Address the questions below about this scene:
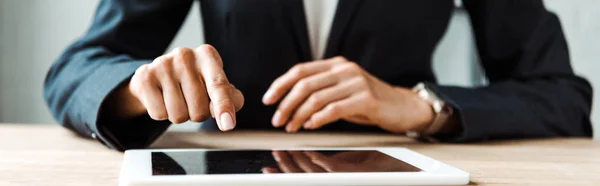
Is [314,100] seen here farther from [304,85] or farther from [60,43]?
[60,43]

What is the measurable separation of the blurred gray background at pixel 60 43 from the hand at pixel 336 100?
3.02 feet

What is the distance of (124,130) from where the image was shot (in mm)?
558

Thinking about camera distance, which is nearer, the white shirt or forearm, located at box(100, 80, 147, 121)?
forearm, located at box(100, 80, 147, 121)

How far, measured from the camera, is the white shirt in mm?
856

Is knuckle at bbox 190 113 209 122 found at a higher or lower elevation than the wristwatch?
higher

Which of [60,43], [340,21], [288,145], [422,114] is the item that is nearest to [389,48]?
[340,21]

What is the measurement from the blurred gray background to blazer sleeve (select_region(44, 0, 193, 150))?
0.69 m

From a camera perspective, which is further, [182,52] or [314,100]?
[314,100]

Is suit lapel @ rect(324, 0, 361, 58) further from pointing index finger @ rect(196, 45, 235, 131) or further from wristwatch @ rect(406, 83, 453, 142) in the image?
pointing index finger @ rect(196, 45, 235, 131)

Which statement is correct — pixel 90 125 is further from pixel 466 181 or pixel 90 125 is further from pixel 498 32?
pixel 498 32

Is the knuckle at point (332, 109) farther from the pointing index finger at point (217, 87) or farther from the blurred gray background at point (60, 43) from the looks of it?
the blurred gray background at point (60, 43)

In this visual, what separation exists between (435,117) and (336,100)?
0.13 m

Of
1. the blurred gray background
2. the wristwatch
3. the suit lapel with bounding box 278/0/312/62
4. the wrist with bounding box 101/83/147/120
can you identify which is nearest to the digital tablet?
the wrist with bounding box 101/83/147/120

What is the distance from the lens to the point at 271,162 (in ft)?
1.30
